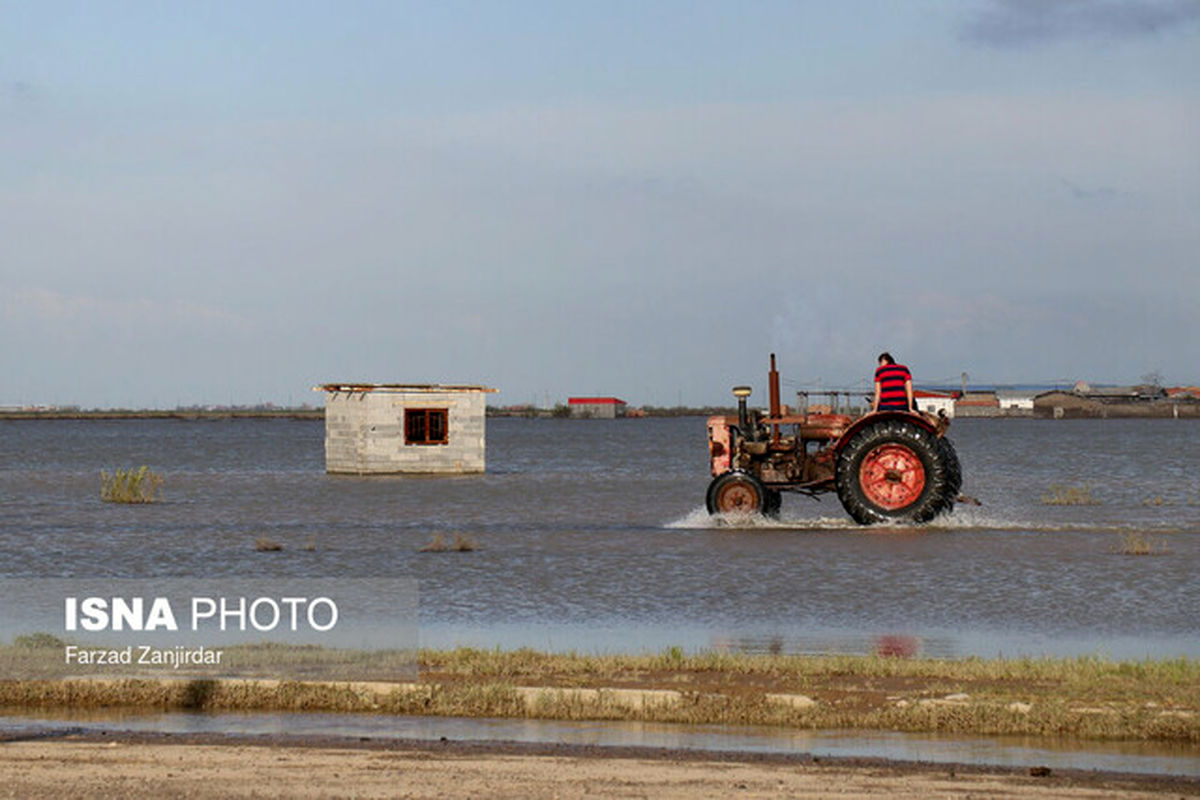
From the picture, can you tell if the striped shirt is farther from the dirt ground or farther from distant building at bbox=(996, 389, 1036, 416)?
distant building at bbox=(996, 389, 1036, 416)

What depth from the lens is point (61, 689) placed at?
11.4m

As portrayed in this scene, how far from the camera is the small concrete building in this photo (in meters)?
46.5

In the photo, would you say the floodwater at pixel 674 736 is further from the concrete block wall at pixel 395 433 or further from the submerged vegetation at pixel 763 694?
the concrete block wall at pixel 395 433

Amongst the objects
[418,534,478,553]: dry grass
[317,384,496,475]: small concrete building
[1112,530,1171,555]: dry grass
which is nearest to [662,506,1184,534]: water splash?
[1112,530,1171,555]: dry grass

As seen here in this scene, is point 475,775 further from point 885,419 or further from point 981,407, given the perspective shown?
point 981,407

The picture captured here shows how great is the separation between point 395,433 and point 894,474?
24.7 meters

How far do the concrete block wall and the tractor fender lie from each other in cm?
2343

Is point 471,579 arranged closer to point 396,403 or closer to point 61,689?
point 61,689

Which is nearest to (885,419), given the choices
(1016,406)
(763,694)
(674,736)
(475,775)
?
(763,694)

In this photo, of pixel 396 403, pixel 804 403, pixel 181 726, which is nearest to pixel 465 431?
pixel 396 403

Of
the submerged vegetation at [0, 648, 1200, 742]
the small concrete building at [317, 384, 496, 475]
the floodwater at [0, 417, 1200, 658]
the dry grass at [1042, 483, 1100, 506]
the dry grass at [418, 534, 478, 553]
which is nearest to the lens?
the submerged vegetation at [0, 648, 1200, 742]

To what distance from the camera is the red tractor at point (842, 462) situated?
24.3 metres

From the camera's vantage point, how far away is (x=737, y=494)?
84.8 ft

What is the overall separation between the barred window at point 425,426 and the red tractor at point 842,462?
22.1 metres
